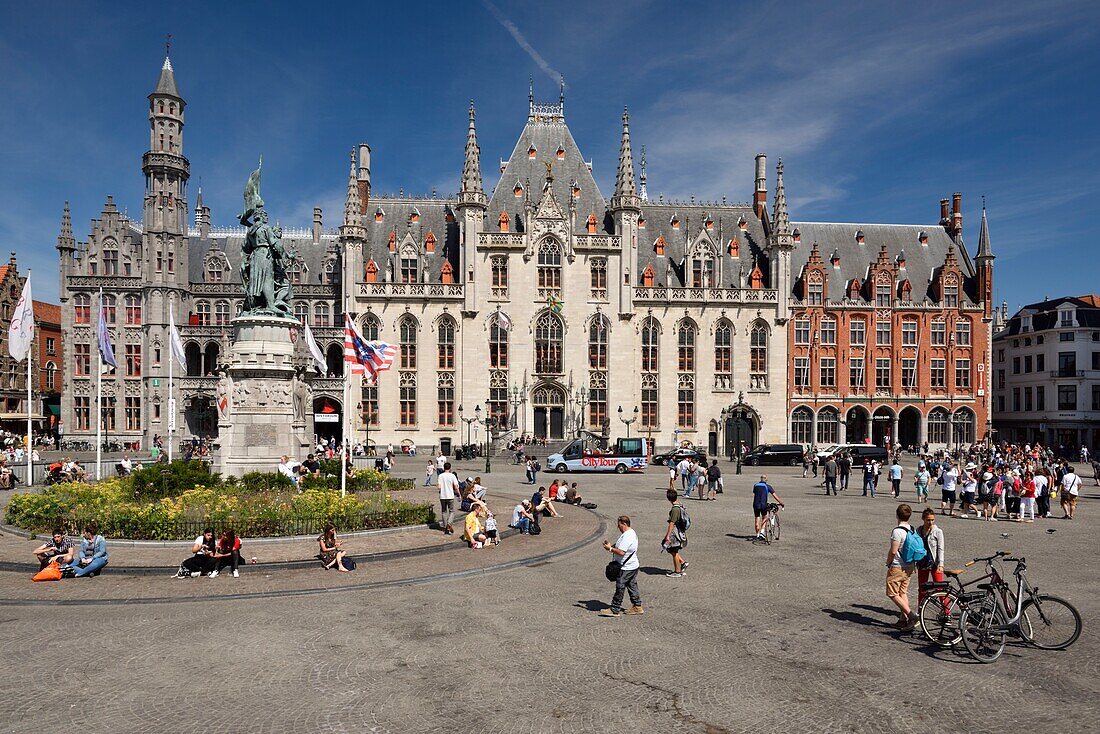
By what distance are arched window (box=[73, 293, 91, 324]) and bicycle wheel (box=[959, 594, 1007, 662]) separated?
221 feet

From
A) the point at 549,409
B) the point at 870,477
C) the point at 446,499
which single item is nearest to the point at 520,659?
the point at 446,499

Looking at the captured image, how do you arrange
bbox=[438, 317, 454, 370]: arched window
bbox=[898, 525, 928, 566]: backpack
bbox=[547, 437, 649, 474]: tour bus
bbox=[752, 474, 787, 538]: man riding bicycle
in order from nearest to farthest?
1. bbox=[898, 525, 928, 566]: backpack
2. bbox=[752, 474, 787, 538]: man riding bicycle
3. bbox=[547, 437, 649, 474]: tour bus
4. bbox=[438, 317, 454, 370]: arched window

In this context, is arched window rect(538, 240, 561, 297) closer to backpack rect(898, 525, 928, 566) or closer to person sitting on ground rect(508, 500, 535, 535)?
person sitting on ground rect(508, 500, 535, 535)

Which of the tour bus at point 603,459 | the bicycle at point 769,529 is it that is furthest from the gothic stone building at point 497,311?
the bicycle at point 769,529

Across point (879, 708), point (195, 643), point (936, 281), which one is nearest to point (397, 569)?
point (195, 643)

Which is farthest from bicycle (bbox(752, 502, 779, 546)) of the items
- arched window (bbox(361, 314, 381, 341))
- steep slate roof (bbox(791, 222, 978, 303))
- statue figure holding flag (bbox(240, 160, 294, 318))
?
steep slate roof (bbox(791, 222, 978, 303))

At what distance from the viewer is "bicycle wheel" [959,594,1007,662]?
9.84m

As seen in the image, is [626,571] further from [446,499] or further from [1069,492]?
[1069,492]

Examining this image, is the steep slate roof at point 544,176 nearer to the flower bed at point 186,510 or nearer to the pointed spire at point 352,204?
the pointed spire at point 352,204

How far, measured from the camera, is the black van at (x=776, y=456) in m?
49.8

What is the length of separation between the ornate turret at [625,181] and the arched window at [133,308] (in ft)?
141

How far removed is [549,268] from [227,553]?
44.7 meters

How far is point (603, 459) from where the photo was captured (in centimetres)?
4216

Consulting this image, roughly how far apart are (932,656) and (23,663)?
13618 mm
